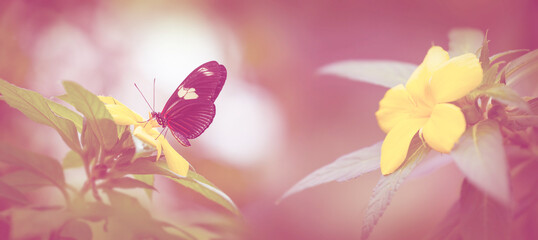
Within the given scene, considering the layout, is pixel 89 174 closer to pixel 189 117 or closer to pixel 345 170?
pixel 189 117

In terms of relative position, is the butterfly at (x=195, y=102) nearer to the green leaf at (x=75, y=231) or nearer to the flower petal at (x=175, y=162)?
the flower petal at (x=175, y=162)

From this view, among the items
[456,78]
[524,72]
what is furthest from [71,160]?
[524,72]

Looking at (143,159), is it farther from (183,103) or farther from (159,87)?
(159,87)

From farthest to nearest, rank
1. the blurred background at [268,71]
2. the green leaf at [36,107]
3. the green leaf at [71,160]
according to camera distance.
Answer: the blurred background at [268,71], the green leaf at [71,160], the green leaf at [36,107]

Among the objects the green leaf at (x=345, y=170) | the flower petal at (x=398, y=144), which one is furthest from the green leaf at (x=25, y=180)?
the flower petal at (x=398, y=144)

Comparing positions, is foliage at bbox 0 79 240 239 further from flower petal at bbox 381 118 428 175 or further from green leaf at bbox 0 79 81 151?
flower petal at bbox 381 118 428 175

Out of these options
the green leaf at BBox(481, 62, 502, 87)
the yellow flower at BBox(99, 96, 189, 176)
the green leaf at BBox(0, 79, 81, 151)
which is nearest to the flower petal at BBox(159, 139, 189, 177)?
the yellow flower at BBox(99, 96, 189, 176)

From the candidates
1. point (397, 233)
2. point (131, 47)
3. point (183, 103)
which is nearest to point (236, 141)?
point (131, 47)
